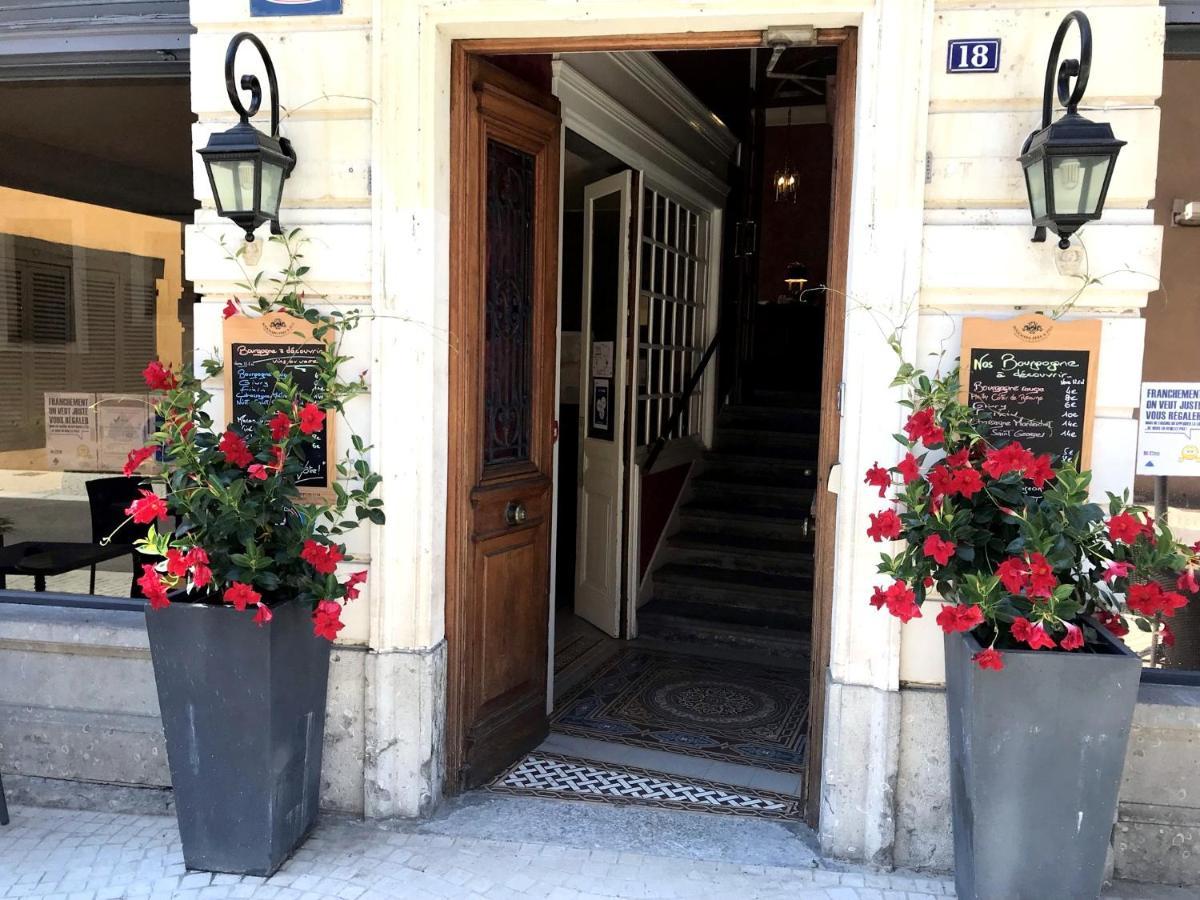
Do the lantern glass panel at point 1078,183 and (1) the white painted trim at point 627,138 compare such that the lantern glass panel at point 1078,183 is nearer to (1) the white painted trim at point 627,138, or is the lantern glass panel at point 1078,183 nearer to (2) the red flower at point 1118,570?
(2) the red flower at point 1118,570

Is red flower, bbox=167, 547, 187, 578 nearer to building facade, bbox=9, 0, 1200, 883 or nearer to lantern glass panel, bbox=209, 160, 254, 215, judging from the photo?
building facade, bbox=9, 0, 1200, 883

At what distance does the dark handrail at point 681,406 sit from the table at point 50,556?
2.97 meters

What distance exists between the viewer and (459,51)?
305 cm

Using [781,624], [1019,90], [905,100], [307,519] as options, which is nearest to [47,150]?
[307,519]

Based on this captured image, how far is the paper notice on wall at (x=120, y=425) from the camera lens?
4266mm

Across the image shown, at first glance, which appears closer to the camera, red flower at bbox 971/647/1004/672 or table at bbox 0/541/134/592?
red flower at bbox 971/647/1004/672

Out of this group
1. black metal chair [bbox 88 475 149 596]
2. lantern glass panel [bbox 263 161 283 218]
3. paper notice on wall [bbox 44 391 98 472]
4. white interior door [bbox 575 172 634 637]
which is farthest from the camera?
white interior door [bbox 575 172 634 637]

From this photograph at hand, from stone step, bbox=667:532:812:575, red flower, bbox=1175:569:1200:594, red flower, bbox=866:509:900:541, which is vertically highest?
red flower, bbox=866:509:900:541

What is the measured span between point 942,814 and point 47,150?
16.2ft

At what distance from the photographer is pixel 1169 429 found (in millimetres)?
3021

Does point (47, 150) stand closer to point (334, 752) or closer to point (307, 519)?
point (307, 519)

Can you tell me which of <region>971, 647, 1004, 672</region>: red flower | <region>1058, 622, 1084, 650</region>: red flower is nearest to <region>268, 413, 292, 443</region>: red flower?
<region>971, 647, 1004, 672</region>: red flower

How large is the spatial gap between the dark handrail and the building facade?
2.59 meters

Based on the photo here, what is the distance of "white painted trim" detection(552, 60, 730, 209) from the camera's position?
386 cm
